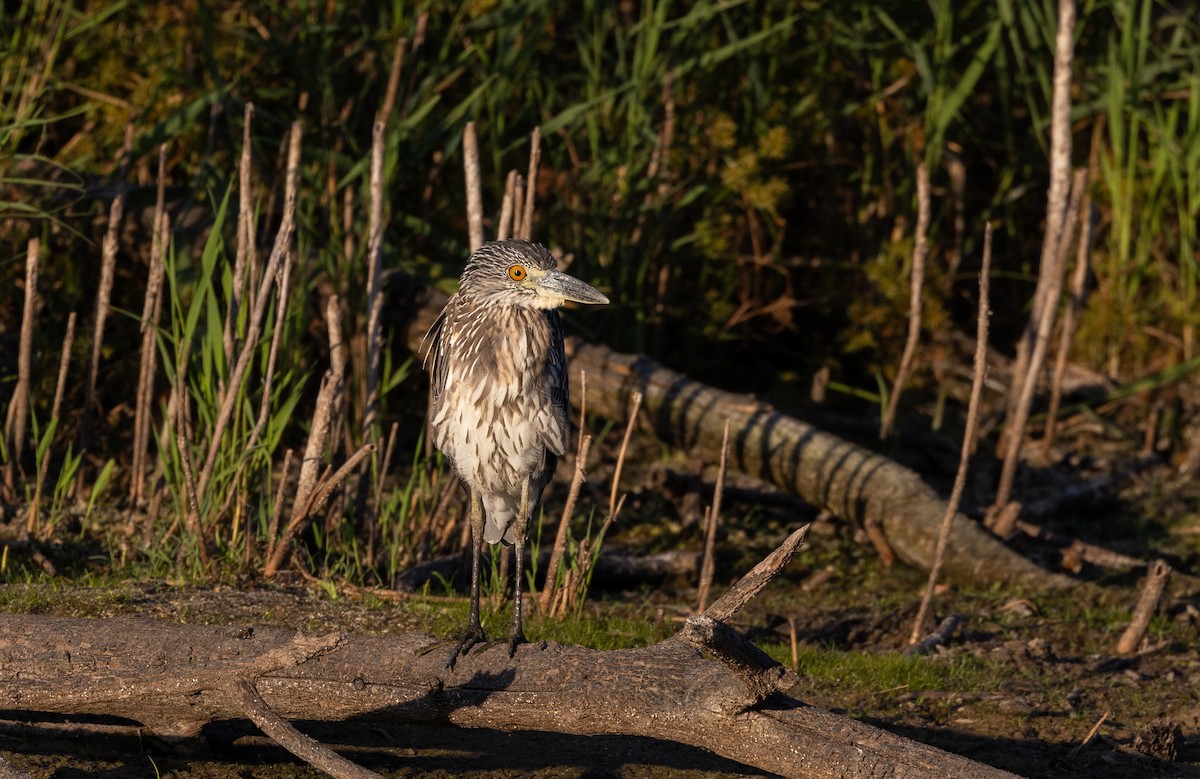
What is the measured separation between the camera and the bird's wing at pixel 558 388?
5.19m

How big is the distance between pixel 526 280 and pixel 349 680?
1595 mm

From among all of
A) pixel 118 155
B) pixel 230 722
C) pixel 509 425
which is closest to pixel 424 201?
pixel 118 155

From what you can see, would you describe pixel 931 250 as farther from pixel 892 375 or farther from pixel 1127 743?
pixel 1127 743

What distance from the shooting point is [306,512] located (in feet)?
18.6

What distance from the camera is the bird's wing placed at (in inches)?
204

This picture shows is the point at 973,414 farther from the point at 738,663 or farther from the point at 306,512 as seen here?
the point at 306,512

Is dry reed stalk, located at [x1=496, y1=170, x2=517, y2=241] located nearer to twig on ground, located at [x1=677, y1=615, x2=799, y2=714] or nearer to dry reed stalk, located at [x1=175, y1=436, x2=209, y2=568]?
dry reed stalk, located at [x1=175, y1=436, x2=209, y2=568]

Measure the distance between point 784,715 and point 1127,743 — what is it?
1.67m

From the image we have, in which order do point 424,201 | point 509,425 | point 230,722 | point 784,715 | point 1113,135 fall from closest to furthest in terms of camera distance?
point 784,715 < point 230,722 < point 509,425 < point 424,201 < point 1113,135

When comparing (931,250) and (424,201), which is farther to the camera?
(931,250)

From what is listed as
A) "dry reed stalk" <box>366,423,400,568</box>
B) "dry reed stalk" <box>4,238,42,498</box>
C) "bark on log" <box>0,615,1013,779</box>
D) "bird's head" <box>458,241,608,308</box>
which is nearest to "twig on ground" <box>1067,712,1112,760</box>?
"bark on log" <box>0,615,1013,779</box>

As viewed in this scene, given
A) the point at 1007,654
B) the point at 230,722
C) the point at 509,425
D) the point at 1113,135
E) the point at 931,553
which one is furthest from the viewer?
the point at 1113,135

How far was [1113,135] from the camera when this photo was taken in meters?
8.24

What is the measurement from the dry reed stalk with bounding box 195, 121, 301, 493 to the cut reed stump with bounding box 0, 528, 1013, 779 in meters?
1.28
